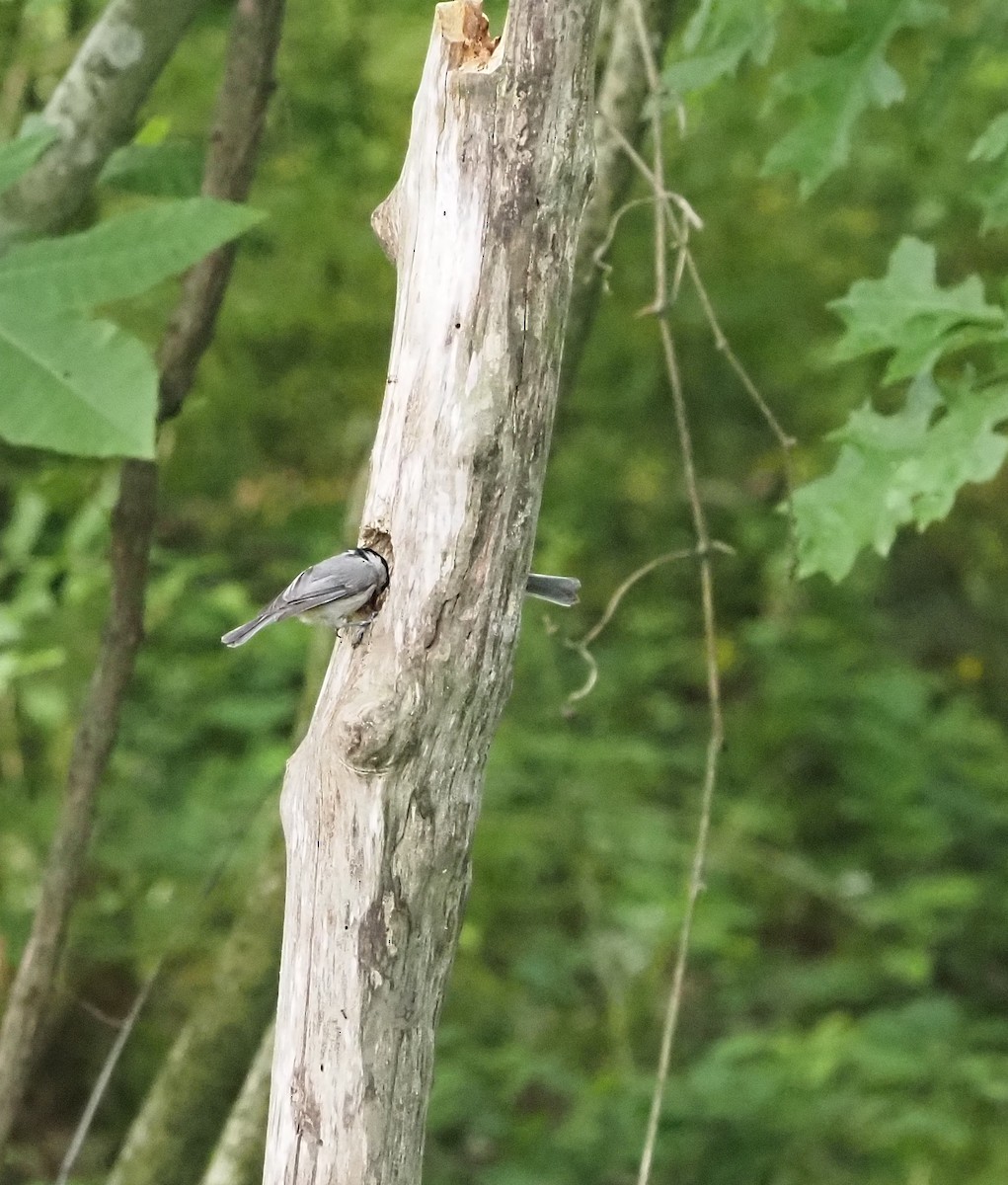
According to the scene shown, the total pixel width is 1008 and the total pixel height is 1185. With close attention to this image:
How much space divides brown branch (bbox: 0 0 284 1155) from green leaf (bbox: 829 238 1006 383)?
3.13ft

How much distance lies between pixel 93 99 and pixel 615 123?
76cm

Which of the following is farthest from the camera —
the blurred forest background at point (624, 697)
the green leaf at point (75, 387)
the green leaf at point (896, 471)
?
the blurred forest background at point (624, 697)

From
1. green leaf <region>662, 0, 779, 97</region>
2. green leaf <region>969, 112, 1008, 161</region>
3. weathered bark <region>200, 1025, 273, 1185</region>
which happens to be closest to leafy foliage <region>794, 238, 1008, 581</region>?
green leaf <region>969, 112, 1008, 161</region>

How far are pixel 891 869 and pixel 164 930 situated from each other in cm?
253

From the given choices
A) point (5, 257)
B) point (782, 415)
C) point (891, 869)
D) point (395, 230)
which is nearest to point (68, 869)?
point (5, 257)

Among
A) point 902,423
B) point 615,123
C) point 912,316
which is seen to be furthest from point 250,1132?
point 615,123

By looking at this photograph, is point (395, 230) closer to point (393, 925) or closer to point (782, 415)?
point (393, 925)

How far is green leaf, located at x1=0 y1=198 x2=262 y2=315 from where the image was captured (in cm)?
149

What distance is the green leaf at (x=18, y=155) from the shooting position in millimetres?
1491

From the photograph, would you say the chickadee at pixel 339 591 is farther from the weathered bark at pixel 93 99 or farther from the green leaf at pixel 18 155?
the weathered bark at pixel 93 99

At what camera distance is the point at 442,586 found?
3.62 feet

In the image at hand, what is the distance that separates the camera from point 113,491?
2.03 m

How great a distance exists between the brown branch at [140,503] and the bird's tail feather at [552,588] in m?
0.95

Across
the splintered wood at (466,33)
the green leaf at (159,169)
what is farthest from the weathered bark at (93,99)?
the splintered wood at (466,33)
